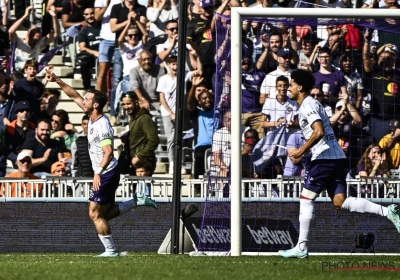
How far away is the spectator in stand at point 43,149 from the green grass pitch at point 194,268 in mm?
5119

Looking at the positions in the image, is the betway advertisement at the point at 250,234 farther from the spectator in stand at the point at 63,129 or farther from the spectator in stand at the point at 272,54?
the spectator in stand at the point at 63,129

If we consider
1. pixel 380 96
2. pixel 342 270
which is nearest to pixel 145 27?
pixel 380 96

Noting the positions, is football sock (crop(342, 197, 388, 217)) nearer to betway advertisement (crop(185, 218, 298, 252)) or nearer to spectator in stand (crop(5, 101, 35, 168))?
betway advertisement (crop(185, 218, 298, 252))

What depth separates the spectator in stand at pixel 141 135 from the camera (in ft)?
53.6

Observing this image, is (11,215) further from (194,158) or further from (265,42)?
(265,42)

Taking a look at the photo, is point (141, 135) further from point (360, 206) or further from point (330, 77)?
point (360, 206)

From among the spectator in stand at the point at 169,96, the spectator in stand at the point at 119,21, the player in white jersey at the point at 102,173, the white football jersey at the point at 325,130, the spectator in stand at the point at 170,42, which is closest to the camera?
the white football jersey at the point at 325,130

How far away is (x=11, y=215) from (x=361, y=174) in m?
4.72

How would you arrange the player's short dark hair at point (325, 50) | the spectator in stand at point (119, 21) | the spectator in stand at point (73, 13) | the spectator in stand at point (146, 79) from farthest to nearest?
1. the spectator in stand at point (73, 13)
2. the spectator in stand at point (119, 21)
3. the spectator in stand at point (146, 79)
4. the player's short dark hair at point (325, 50)

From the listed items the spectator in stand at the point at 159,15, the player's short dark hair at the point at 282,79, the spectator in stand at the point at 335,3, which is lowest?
the player's short dark hair at the point at 282,79

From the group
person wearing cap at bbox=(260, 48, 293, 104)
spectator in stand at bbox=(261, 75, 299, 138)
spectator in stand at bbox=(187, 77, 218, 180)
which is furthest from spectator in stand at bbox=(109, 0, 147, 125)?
spectator in stand at bbox=(261, 75, 299, 138)

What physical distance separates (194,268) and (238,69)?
3.32 metres

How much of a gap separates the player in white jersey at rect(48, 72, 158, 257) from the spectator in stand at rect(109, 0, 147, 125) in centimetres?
613

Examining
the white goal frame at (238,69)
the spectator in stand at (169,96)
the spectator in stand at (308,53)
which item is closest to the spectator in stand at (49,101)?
the spectator in stand at (169,96)
